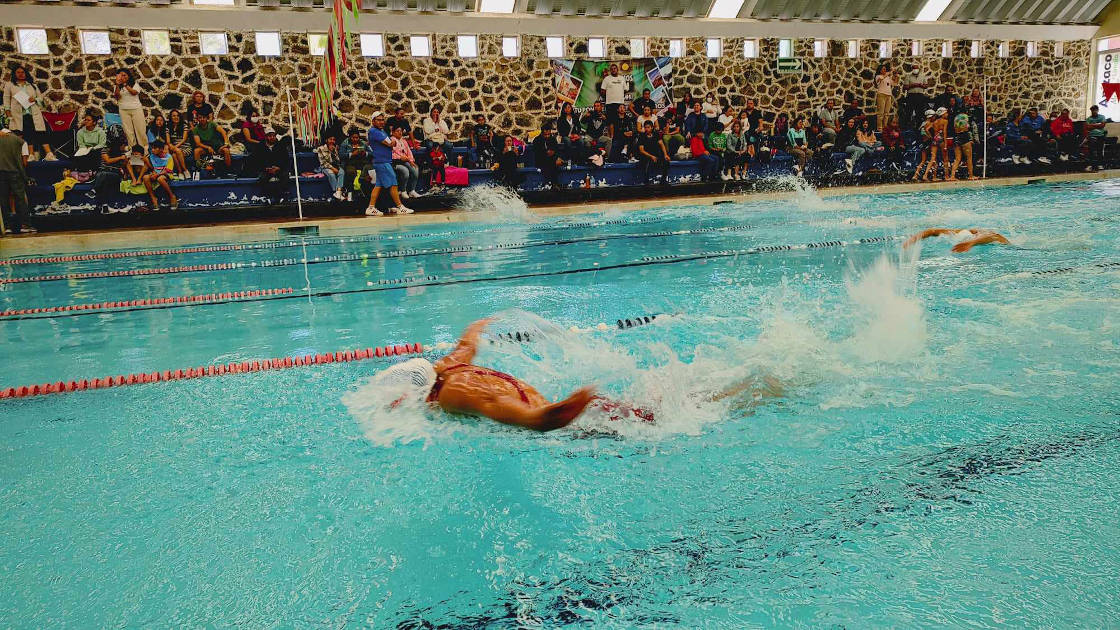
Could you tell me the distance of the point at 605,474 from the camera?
7.58ft

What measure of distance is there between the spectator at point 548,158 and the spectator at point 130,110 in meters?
6.61

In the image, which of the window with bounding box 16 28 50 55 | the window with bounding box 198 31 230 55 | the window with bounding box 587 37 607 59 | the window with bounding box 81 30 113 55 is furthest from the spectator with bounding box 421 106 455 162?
the window with bounding box 16 28 50 55

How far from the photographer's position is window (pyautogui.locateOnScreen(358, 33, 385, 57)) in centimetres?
1448

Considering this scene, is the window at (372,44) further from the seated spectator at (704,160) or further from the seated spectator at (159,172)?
the seated spectator at (704,160)

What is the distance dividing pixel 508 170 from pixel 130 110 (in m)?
6.46

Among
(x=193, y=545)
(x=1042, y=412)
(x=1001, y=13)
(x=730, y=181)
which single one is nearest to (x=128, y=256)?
(x=193, y=545)

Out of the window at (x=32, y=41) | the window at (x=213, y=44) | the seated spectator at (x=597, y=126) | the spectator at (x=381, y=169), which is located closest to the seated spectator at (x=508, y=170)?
the seated spectator at (x=597, y=126)

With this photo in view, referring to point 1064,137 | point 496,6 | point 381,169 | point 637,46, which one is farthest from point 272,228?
point 1064,137

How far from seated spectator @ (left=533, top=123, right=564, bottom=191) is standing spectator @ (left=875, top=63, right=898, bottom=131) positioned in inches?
363

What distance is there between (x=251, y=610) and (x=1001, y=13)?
21.8 m

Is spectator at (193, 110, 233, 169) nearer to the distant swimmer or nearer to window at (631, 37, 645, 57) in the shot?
window at (631, 37, 645, 57)

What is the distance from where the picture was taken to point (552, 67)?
618 inches

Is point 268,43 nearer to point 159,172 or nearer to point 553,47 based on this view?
point 159,172

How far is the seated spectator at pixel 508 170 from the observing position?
40.4 ft
